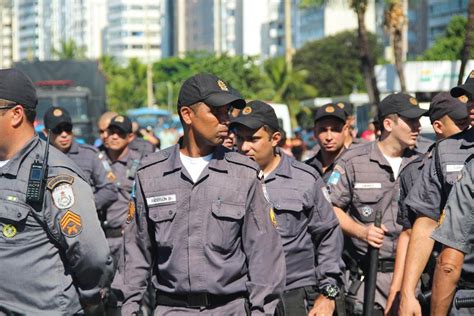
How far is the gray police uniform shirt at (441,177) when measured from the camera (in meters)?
6.12

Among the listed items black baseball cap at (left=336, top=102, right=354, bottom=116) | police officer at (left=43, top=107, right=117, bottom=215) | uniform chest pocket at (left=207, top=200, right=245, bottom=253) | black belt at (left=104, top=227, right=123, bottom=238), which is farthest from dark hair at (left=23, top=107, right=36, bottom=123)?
black belt at (left=104, top=227, right=123, bottom=238)

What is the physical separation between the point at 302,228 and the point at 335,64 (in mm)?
89921

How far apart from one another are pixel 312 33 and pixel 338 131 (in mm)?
128790

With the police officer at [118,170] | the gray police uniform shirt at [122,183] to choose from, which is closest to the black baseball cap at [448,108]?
the gray police uniform shirt at [122,183]

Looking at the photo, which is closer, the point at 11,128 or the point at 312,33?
the point at 11,128

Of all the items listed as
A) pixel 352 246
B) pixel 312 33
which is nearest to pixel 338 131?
pixel 352 246

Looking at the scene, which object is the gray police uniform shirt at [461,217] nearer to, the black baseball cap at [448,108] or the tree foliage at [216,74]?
the black baseball cap at [448,108]

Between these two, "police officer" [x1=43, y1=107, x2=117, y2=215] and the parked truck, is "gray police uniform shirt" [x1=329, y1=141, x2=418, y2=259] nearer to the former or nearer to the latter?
"police officer" [x1=43, y1=107, x2=117, y2=215]

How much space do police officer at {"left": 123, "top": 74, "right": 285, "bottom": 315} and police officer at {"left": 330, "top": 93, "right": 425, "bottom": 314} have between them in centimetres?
230

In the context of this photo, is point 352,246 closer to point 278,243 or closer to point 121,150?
point 278,243

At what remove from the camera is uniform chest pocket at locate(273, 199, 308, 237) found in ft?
25.4

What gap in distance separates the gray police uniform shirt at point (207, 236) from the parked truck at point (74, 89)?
915 inches

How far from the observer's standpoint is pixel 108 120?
14242 mm

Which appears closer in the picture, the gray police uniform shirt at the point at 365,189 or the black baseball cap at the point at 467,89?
the black baseball cap at the point at 467,89
